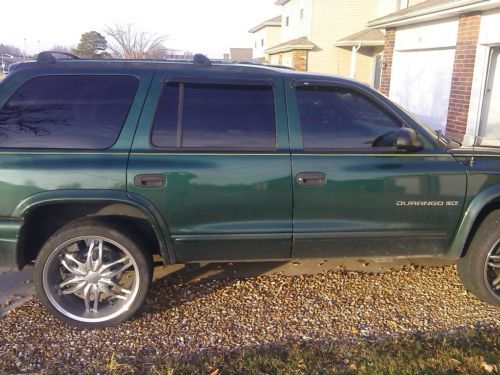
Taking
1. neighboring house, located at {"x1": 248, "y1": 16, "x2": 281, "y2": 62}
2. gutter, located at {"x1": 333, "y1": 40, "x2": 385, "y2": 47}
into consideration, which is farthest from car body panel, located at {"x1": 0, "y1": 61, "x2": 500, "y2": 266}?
neighboring house, located at {"x1": 248, "y1": 16, "x2": 281, "y2": 62}

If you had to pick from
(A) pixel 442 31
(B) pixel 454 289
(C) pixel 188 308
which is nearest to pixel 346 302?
(B) pixel 454 289

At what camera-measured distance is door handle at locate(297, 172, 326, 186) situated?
3122mm

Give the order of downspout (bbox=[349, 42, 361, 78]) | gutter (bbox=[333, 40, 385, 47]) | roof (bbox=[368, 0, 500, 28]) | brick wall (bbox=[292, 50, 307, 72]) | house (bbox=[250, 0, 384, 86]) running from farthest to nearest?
brick wall (bbox=[292, 50, 307, 72]) → house (bbox=[250, 0, 384, 86]) → downspout (bbox=[349, 42, 361, 78]) → gutter (bbox=[333, 40, 385, 47]) → roof (bbox=[368, 0, 500, 28])

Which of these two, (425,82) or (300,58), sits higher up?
(300,58)

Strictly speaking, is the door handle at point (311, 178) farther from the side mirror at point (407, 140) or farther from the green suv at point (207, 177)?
the side mirror at point (407, 140)

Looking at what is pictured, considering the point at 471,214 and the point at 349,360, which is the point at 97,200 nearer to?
the point at 349,360

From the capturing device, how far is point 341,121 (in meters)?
3.31

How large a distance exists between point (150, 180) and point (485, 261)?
263 cm

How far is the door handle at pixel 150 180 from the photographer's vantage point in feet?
9.80

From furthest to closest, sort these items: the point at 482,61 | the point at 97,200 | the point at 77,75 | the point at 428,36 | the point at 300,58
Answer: the point at 300,58 → the point at 428,36 → the point at 482,61 → the point at 77,75 → the point at 97,200

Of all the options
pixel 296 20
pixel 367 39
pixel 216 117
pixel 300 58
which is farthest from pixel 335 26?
pixel 216 117

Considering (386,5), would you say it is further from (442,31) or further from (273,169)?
(273,169)

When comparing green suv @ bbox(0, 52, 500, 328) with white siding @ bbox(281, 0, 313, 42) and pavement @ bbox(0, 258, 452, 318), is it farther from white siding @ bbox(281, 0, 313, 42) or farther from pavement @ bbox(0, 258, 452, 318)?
white siding @ bbox(281, 0, 313, 42)

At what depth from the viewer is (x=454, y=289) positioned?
3729 millimetres
